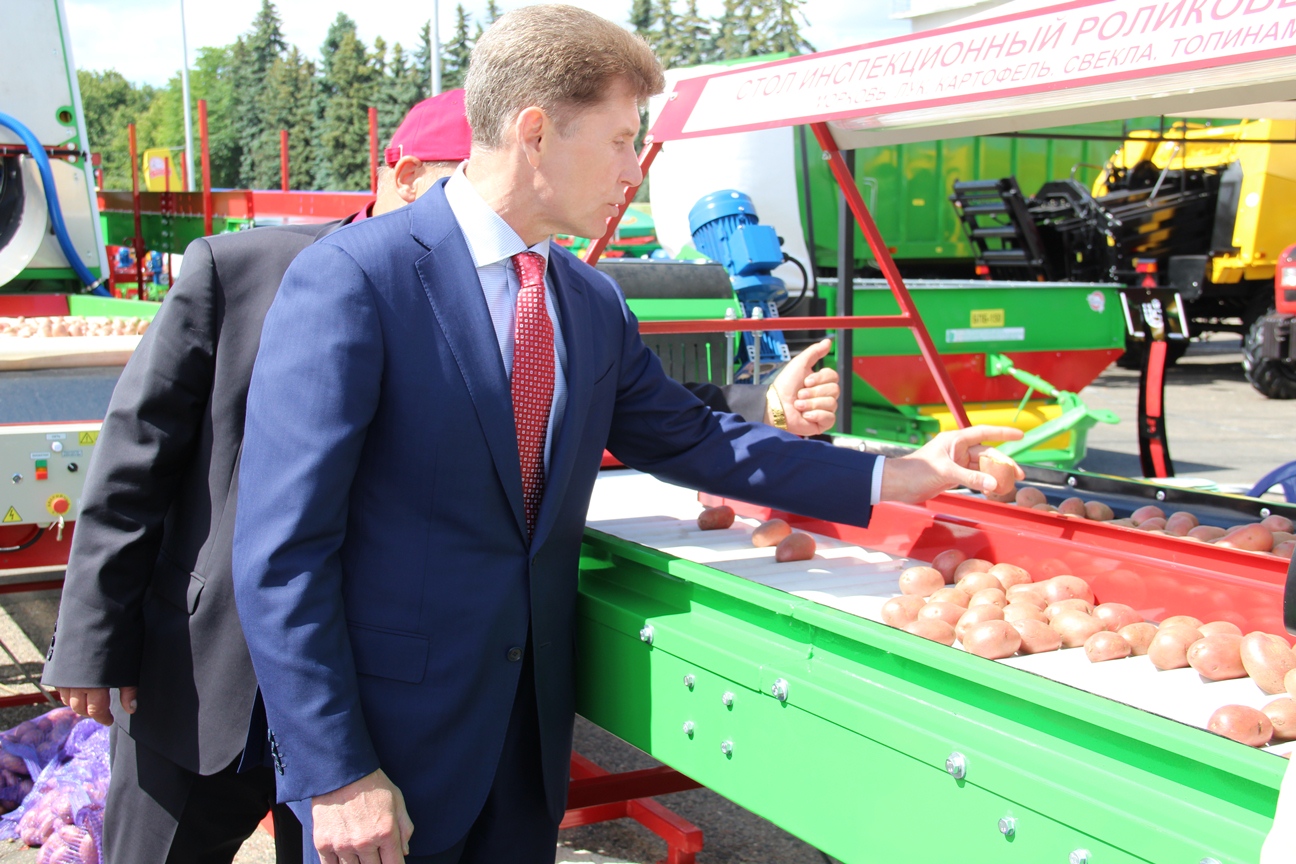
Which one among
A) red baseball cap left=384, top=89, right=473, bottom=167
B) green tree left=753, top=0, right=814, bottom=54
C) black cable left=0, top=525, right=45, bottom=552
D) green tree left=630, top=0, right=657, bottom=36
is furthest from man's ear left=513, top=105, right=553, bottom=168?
green tree left=630, top=0, right=657, bottom=36

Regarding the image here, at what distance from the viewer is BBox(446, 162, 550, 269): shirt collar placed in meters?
1.67

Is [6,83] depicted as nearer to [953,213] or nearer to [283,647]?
[283,647]

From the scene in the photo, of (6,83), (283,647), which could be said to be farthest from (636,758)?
(6,83)

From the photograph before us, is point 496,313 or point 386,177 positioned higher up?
point 386,177

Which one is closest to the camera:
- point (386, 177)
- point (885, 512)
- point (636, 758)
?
point (386, 177)

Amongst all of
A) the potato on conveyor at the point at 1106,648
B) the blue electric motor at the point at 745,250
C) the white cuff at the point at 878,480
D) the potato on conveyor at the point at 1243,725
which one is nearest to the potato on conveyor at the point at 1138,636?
the potato on conveyor at the point at 1106,648

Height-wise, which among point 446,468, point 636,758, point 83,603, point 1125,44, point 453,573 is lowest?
point 636,758

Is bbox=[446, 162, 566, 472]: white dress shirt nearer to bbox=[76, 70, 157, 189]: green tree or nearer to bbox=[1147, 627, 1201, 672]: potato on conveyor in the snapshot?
bbox=[1147, 627, 1201, 672]: potato on conveyor

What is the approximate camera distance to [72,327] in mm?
4352

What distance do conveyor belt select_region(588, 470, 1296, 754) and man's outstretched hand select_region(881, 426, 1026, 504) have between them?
0.18m

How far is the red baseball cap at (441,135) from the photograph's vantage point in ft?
6.68

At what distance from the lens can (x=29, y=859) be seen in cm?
321

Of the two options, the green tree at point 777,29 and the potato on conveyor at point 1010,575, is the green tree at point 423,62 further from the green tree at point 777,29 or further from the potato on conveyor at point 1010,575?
the potato on conveyor at point 1010,575

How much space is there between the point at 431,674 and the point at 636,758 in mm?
2619
